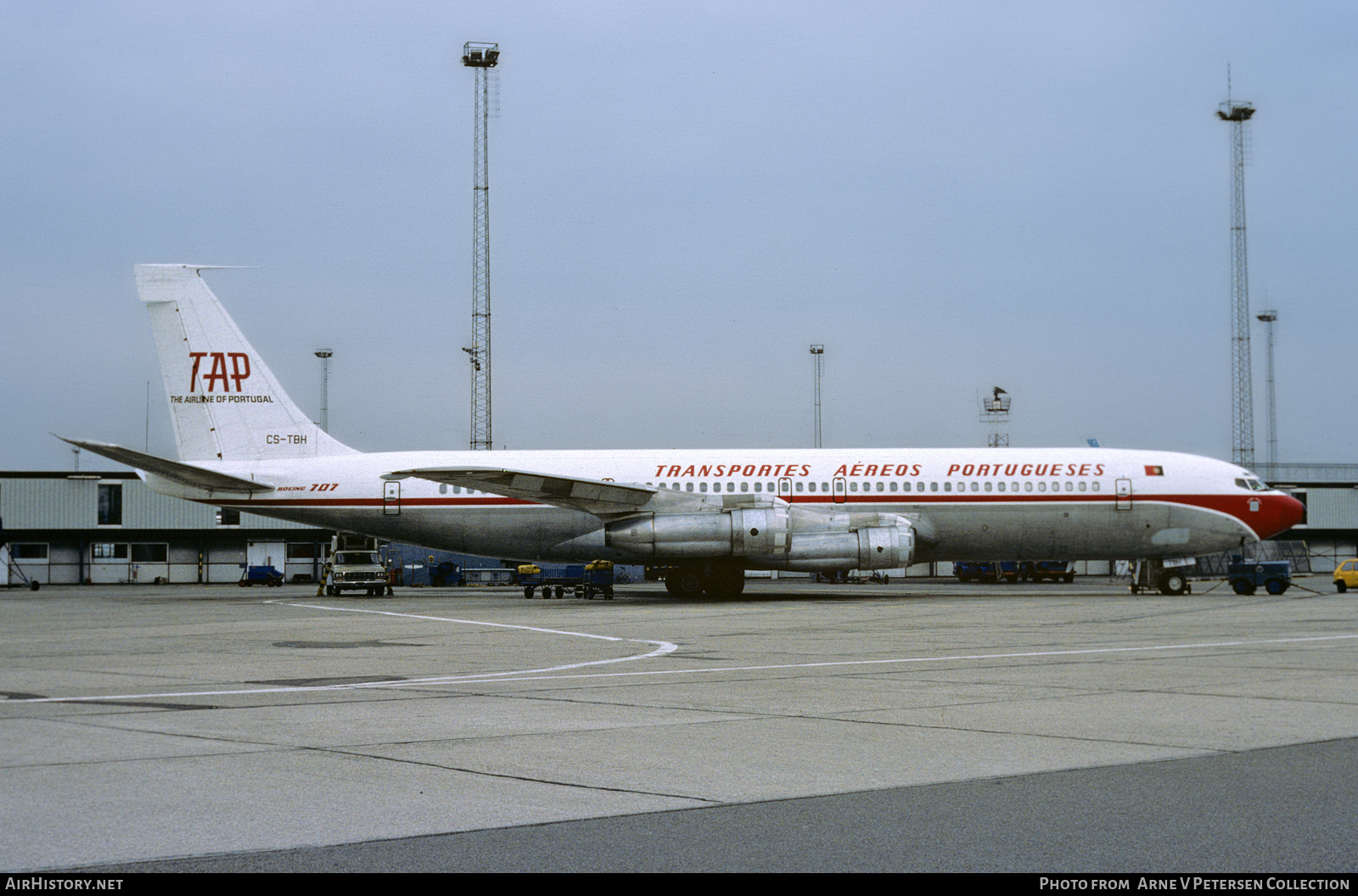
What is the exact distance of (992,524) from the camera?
3419 centimetres

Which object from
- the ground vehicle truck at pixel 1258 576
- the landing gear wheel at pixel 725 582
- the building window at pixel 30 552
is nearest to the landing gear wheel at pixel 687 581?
the landing gear wheel at pixel 725 582

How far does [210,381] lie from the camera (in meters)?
35.6

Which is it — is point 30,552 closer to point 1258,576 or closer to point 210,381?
point 210,381

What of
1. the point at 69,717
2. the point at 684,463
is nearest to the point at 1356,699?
the point at 69,717

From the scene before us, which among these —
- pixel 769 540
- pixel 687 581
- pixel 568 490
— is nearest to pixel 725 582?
pixel 687 581

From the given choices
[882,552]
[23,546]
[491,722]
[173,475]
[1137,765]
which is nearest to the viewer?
[1137,765]

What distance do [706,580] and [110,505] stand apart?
141 feet

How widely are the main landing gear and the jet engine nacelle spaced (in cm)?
182

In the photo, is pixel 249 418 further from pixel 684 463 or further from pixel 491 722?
pixel 491 722

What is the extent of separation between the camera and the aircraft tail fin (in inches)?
1384

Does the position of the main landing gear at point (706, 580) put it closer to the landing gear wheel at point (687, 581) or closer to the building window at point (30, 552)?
the landing gear wheel at point (687, 581)

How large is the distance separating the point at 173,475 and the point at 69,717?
26948 mm

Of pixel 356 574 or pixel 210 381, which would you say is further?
pixel 356 574

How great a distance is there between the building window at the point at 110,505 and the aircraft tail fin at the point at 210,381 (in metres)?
32.8
